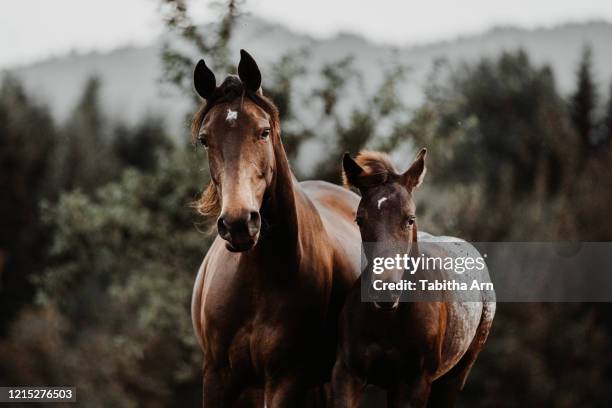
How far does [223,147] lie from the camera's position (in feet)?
14.3

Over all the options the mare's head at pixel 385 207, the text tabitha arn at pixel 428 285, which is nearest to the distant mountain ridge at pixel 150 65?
the text tabitha arn at pixel 428 285

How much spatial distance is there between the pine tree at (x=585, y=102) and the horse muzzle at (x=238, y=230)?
27311mm

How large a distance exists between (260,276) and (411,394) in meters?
1.07

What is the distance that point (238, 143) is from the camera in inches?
→ 171

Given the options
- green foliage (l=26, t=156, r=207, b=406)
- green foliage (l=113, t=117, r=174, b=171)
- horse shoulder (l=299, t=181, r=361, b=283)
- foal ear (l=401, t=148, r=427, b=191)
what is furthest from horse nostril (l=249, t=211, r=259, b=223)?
green foliage (l=113, t=117, r=174, b=171)

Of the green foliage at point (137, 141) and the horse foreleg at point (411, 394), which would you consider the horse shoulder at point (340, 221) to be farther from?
the green foliage at point (137, 141)

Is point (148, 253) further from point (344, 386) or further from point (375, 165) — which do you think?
point (344, 386)

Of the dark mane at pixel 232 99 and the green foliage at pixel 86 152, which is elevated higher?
the dark mane at pixel 232 99

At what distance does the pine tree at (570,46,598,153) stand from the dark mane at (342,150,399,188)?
2589 centimetres

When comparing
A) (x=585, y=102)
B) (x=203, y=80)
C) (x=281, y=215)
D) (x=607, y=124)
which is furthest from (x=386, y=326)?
(x=585, y=102)

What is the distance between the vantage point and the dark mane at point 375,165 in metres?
5.14

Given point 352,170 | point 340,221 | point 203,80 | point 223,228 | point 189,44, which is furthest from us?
point 189,44

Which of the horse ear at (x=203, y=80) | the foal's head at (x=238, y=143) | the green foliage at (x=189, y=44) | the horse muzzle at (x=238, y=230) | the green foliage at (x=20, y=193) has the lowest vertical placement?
the green foliage at (x=20, y=193)

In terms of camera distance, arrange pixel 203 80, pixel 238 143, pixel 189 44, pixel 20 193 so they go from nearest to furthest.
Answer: pixel 238 143 → pixel 203 80 → pixel 189 44 → pixel 20 193
